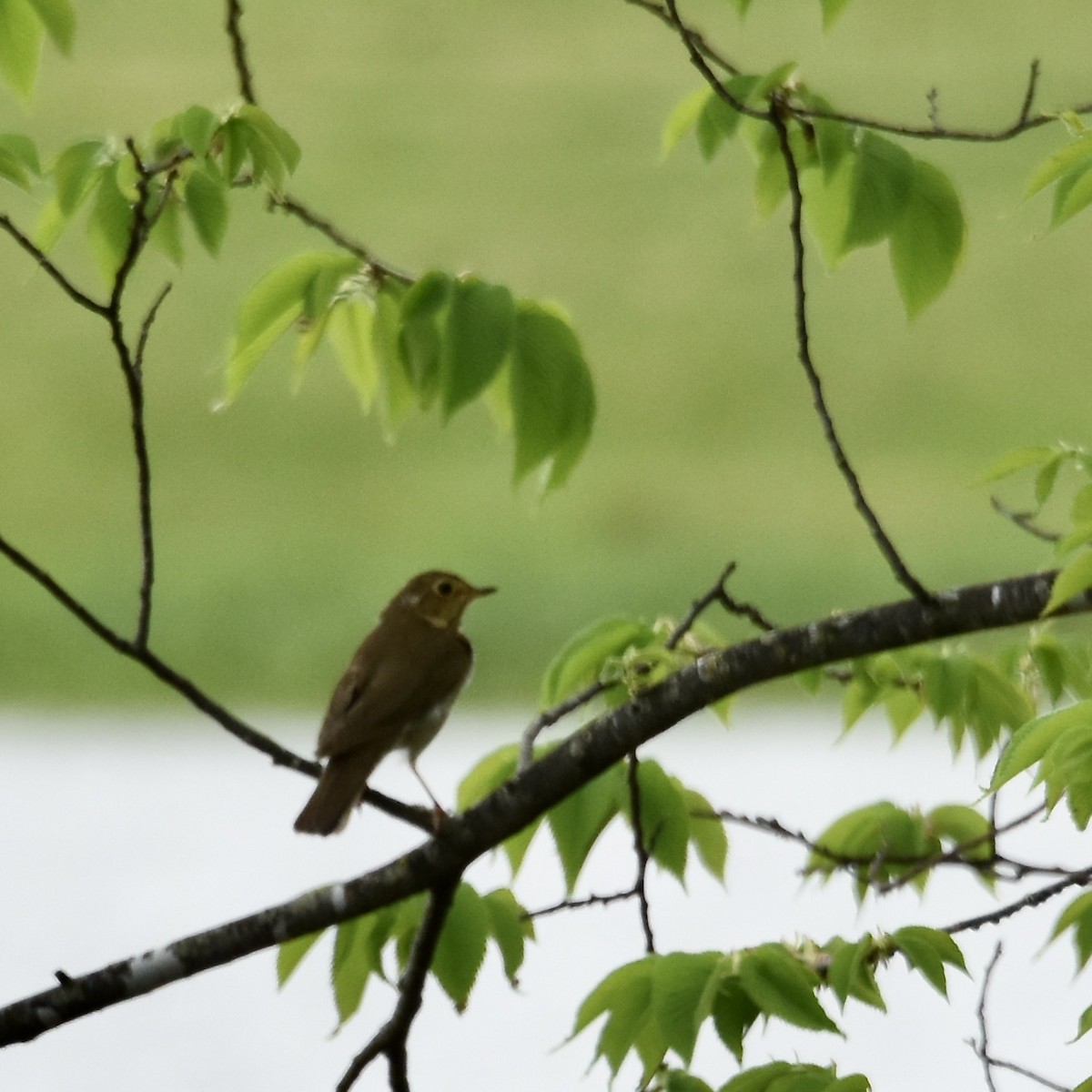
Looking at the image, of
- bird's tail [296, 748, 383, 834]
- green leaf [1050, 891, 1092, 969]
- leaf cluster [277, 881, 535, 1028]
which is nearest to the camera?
green leaf [1050, 891, 1092, 969]

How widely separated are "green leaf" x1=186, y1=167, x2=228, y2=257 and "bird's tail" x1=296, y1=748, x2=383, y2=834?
12.8 inches

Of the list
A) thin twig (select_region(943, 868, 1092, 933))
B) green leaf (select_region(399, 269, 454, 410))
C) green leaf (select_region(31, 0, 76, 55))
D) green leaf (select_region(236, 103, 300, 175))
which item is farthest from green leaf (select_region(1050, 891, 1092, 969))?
green leaf (select_region(31, 0, 76, 55))

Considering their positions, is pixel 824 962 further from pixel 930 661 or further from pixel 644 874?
pixel 930 661

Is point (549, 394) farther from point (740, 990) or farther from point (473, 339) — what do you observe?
point (740, 990)

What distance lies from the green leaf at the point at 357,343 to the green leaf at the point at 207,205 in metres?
0.08

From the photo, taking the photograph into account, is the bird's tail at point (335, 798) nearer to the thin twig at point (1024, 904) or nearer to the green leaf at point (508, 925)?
the green leaf at point (508, 925)

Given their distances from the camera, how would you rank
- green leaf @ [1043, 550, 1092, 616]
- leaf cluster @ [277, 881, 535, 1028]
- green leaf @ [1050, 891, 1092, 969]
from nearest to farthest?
green leaf @ [1043, 550, 1092, 616]
green leaf @ [1050, 891, 1092, 969]
leaf cluster @ [277, 881, 535, 1028]

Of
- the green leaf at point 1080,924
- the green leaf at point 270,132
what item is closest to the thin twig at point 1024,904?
the green leaf at point 1080,924

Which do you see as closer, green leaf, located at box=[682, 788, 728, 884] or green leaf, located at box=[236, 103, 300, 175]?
green leaf, located at box=[236, 103, 300, 175]

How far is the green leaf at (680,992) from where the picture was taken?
68cm

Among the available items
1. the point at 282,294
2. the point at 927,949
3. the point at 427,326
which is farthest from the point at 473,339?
the point at 927,949

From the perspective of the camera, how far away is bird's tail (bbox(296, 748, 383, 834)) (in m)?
0.93

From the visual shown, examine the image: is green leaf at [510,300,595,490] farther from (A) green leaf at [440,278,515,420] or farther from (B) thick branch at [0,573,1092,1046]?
(B) thick branch at [0,573,1092,1046]

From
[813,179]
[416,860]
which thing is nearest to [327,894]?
[416,860]
